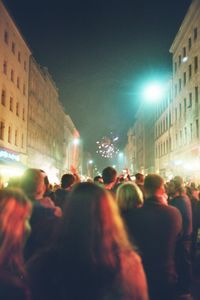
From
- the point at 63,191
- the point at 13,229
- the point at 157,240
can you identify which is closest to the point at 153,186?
the point at 157,240

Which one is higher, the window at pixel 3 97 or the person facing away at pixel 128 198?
the window at pixel 3 97

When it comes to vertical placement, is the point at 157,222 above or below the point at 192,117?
below

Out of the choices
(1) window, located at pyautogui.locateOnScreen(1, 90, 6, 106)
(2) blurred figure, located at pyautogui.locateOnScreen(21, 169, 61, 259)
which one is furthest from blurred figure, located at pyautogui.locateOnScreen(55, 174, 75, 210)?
(1) window, located at pyautogui.locateOnScreen(1, 90, 6, 106)

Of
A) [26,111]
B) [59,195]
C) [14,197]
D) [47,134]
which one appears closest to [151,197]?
[14,197]

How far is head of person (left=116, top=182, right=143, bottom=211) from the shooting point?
4887mm

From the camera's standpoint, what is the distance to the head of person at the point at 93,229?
2.53 metres

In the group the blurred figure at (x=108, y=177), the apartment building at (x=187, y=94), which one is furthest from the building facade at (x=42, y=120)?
the blurred figure at (x=108, y=177)

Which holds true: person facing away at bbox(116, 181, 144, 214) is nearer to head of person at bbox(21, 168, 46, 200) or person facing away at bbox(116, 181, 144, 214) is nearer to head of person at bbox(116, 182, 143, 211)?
head of person at bbox(116, 182, 143, 211)

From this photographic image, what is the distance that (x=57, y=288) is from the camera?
101 inches

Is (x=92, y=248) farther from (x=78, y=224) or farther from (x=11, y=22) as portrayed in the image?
(x=11, y=22)

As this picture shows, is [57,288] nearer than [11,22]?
Yes

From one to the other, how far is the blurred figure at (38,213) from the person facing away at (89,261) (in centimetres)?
173

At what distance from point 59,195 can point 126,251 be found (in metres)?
5.44

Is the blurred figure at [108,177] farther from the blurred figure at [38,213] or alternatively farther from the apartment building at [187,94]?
the apartment building at [187,94]
